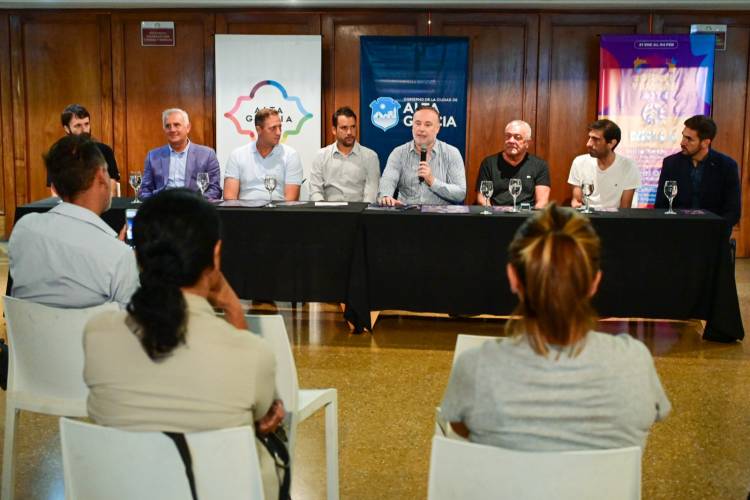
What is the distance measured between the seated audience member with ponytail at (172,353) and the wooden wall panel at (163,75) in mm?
6673

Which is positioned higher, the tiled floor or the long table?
the long table

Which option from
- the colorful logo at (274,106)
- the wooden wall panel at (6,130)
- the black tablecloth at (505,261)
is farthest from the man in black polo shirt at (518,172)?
the wooden wall panel at (6,130)

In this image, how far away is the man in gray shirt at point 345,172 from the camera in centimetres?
618

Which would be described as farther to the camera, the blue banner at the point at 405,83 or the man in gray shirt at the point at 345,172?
the blue banner at the point at 405,83

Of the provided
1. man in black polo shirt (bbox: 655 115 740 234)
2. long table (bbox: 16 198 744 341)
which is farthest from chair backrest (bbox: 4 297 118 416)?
man in black polo shirt (bbox: 655 115 740 234)

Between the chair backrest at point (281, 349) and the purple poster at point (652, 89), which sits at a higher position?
the purple poster at point (652, 89)

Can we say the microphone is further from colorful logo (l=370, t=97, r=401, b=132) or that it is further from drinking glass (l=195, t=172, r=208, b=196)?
colorful logo (l=370, t=97, r=401, b=132)

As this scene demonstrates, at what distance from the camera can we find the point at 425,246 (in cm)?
511

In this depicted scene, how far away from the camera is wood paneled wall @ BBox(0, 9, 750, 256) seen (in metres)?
8.09

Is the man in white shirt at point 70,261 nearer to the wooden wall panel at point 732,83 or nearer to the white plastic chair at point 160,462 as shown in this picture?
the white plastic chair at point 160,462

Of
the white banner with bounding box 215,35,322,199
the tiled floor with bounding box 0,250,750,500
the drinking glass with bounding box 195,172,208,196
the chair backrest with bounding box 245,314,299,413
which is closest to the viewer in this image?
the chair backrest with bounding box 245,314,299,413

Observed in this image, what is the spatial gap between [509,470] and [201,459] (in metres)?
0.58

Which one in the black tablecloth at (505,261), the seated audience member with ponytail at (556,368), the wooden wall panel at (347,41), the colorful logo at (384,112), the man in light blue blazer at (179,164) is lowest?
the black tablecloth at (505,261)

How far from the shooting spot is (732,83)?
26.7 feet
